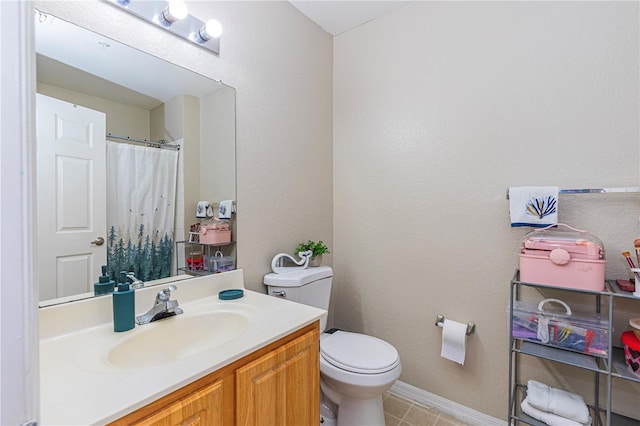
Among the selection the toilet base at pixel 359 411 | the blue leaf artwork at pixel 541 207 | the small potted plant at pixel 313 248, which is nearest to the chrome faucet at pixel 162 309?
the small potted plant at pixel 313 248

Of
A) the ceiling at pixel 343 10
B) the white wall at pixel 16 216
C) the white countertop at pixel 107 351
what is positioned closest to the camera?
the white wall at pixel 16 216

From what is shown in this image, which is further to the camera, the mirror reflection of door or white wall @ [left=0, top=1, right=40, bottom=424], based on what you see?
the mirror reflection of door

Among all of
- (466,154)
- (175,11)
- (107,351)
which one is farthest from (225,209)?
(466,154)

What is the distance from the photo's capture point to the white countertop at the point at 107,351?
0.61 meters

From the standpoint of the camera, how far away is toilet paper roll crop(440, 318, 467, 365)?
1.58 metres

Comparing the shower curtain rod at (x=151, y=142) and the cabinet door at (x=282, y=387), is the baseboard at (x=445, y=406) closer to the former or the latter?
the cabinet door at (x=282, y=387)

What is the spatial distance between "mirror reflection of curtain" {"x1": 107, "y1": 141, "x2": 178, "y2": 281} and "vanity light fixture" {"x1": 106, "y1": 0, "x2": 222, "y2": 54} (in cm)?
52

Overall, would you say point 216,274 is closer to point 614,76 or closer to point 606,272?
point 606,272

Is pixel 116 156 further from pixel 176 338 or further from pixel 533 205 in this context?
pixel 533 205

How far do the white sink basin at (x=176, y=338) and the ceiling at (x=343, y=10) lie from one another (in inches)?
72.9

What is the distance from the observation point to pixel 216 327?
1180 millimetres

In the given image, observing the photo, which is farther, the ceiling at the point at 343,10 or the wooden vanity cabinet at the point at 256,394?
the ceiling at the point at 343,10

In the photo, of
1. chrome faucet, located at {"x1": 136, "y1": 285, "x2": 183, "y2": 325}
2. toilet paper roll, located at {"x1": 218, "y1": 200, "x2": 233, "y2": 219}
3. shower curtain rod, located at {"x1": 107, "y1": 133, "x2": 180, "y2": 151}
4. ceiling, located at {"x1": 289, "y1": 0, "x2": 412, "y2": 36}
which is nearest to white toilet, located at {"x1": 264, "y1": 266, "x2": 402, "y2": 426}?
toilet paper roll, located at {"x1": 218, "y1": 200, "x2": 233, "y2": 219}

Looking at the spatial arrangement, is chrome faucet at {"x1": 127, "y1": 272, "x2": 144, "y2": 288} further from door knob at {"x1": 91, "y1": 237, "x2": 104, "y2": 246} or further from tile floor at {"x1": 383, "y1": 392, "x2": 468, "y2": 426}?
tile floor at {"x1": 383, "y1": 392, "x2": 468, "y2": 426}
